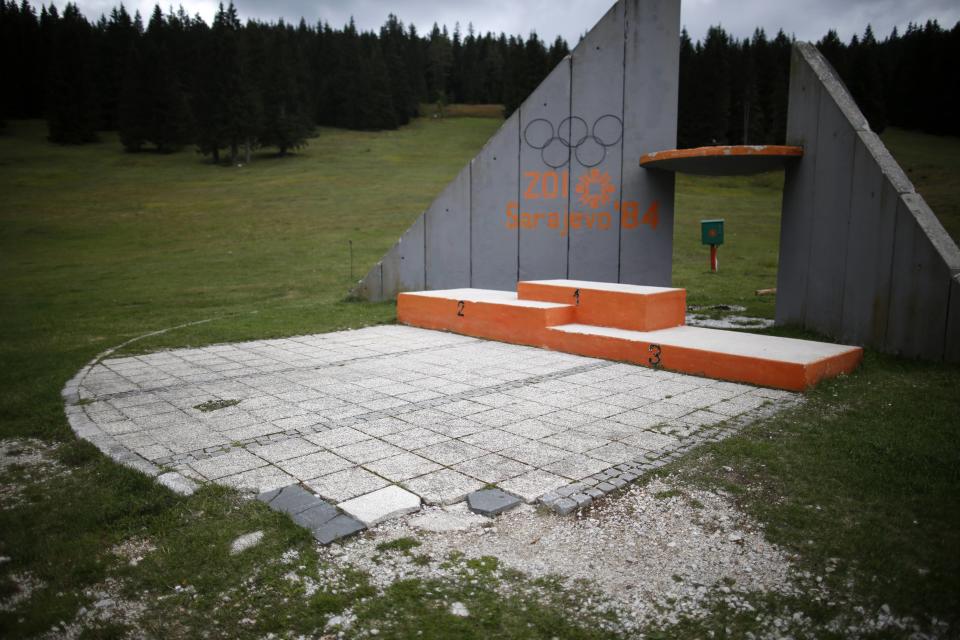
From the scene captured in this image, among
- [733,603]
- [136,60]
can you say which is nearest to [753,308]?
[733,603]

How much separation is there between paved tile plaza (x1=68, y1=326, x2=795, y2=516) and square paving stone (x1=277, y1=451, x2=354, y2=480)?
0.5 inches

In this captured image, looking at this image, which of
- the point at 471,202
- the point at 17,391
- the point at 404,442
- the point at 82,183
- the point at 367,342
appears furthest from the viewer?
the point at 82,183

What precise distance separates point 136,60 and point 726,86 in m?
53.4

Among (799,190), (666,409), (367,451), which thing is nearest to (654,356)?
(666,409)

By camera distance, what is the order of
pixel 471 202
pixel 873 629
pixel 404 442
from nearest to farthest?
pixel 873 629, pixel 404 442, pixel 471 202

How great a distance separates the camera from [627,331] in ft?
24.2

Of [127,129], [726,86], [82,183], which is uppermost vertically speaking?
[726,86]

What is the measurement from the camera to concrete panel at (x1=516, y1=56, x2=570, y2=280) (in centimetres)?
984

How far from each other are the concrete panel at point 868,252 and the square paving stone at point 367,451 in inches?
212

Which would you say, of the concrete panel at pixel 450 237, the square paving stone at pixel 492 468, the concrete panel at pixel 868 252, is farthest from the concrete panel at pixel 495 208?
the square paving stone at pixel 492 468

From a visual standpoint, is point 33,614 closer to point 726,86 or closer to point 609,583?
point 609,583

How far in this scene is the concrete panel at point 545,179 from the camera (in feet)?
32.3

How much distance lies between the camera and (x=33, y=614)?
8.32 feet

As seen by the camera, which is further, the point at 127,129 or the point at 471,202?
the point at 127,129
